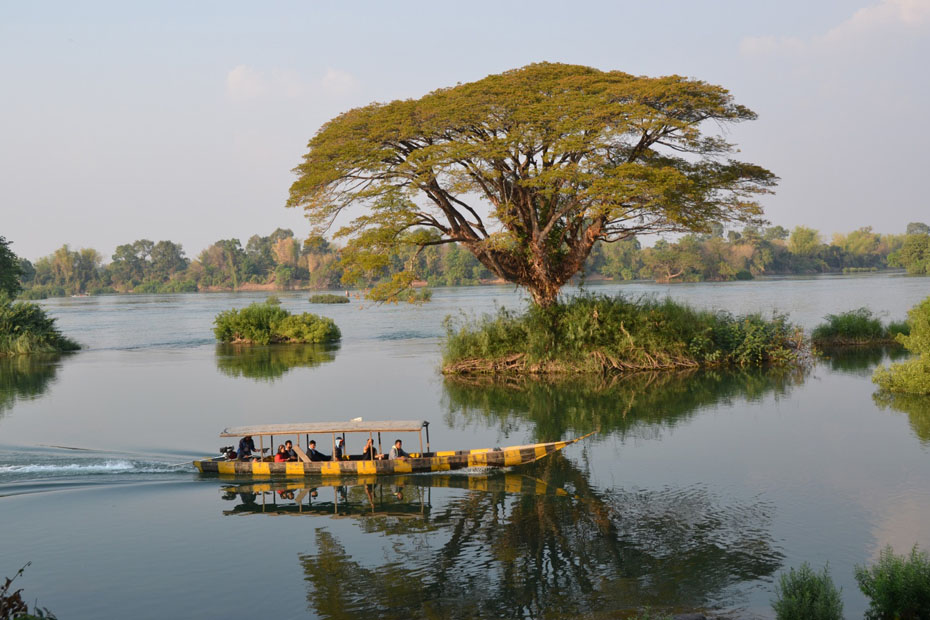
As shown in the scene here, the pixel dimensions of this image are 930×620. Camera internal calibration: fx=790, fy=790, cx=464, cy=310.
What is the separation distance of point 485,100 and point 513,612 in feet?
68.4

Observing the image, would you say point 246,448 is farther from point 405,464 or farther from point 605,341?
point 605,341

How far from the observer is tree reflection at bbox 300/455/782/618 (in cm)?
1095

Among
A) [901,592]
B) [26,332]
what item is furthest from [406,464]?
[26,332]

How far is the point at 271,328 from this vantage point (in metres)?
50.4

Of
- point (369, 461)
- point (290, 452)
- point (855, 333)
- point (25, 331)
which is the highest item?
point (25, 331)

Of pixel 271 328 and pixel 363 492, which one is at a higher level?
pixel 271 328

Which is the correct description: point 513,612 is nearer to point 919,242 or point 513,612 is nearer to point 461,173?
point 461,173

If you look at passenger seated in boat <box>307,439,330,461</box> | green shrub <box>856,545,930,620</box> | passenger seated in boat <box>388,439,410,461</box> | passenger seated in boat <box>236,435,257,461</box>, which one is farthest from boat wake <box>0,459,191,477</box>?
green shrub <box>856,545,930,620</box>

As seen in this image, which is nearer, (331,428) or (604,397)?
(331,428)

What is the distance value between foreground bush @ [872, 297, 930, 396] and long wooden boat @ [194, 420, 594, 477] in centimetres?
1383

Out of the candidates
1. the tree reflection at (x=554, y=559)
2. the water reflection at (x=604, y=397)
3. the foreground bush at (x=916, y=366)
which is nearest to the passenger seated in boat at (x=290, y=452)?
the tree reflection at (x=554, y=559)

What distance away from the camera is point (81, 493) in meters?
17.4

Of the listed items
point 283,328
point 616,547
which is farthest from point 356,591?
point 283,328

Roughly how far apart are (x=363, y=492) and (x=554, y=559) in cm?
587
